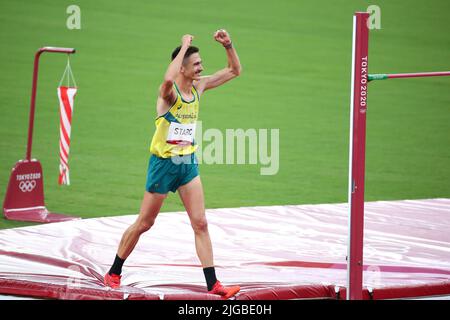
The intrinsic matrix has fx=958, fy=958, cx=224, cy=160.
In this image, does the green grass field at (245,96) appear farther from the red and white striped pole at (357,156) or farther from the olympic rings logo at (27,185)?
the red and white striped pole at (357,156)

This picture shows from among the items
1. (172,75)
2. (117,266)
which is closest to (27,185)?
(117,266)

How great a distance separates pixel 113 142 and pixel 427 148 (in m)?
4.65

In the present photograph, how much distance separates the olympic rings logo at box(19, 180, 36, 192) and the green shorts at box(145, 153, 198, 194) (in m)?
3.23

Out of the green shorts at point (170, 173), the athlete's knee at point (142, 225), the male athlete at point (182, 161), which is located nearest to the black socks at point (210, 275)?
the male athlete at point (182, 161)

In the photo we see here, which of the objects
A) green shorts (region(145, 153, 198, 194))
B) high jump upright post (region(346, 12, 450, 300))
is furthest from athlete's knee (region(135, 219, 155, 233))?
high jump upright post (region(346, 12, 450, 300))

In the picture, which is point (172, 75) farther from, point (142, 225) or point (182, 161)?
point (142, 225)

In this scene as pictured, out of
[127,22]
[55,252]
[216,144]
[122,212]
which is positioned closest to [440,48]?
[127,22]

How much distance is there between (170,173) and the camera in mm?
7504

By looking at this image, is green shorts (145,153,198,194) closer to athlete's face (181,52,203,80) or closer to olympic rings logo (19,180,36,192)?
athlete's face (181,52,203,80)

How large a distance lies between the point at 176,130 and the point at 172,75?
0.51m

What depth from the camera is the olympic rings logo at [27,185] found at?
34.1 feet

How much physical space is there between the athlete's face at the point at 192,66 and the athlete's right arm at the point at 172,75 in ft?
0.53

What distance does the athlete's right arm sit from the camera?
7.18 meters

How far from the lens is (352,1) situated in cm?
2338
